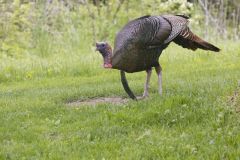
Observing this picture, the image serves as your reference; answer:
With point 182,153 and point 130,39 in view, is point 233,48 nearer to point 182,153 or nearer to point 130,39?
point 130,39

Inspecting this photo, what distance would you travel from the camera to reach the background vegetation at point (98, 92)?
6.42 meters

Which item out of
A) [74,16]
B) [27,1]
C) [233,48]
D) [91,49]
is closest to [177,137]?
[233,48]

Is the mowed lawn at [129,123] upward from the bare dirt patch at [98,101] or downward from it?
upward

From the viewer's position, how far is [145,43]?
317 inches

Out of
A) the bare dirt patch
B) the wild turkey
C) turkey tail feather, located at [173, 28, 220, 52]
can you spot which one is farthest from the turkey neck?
turkey tail feather, located at [173, 28, 220, 52]

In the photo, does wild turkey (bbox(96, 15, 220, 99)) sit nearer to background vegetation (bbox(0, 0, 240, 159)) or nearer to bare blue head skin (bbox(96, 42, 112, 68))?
bare blue head skin (bbox(96, 42, 112, 68))

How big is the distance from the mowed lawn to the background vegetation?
0.01 metres

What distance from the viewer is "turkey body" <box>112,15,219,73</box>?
8.02 meters

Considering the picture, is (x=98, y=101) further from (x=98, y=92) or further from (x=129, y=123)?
(x=129, y=123)

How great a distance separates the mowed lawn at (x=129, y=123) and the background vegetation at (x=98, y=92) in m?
0.01

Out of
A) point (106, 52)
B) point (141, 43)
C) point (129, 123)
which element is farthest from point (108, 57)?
point (129, 123)

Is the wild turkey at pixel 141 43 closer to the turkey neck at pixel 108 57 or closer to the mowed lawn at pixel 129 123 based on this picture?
the turkey neck at pixel 108 57

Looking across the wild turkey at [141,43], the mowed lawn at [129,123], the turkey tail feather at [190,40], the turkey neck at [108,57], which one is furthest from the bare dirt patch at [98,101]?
the turkey tail feather at [190,40]

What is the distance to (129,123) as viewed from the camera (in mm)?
7254
